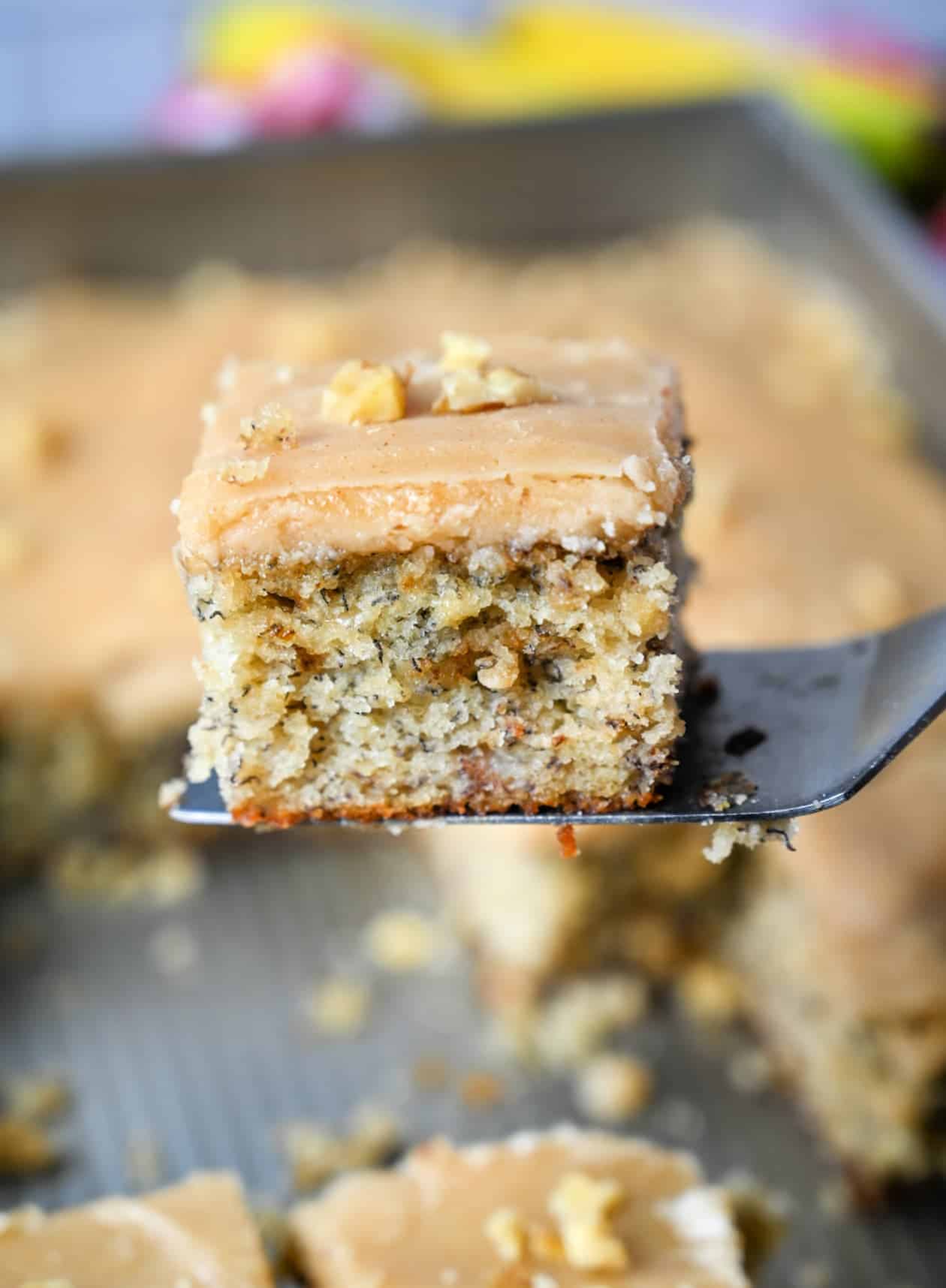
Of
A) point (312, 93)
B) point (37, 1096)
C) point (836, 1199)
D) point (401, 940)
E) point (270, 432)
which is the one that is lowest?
point (836, 1199)

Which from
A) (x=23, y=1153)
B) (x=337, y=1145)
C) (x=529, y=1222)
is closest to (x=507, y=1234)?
(x=529, y=1222)

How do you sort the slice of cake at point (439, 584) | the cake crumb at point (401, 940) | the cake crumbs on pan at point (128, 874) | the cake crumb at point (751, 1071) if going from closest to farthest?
1. the slice of cake at point (439, 584)
2. the cake crumb at point (751, 1071)
3. the cake crumb at point (401, 940)
4. the cake crumbs on pan at point (128, 874)

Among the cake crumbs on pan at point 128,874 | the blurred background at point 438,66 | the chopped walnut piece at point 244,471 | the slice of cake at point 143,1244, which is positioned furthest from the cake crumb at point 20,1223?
the blurred background at point 438,66

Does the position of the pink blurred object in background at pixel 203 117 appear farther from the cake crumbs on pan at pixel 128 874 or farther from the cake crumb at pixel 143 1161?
the cake crumb at pixel 143 1161

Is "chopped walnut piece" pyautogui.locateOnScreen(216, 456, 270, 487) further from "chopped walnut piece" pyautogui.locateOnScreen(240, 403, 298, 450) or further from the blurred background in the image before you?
the blurred background

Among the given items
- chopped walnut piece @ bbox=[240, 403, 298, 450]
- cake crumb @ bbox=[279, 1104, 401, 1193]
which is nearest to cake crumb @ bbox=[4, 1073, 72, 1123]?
cake crumb @ bbox=[279, 1104, 401, 1193]

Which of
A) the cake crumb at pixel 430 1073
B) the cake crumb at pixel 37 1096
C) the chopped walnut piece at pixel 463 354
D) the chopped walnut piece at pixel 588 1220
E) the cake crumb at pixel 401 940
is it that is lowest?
the chopped walnut piece at pixel 588 1220

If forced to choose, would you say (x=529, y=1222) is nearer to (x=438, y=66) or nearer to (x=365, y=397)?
(x=365, y=397)
